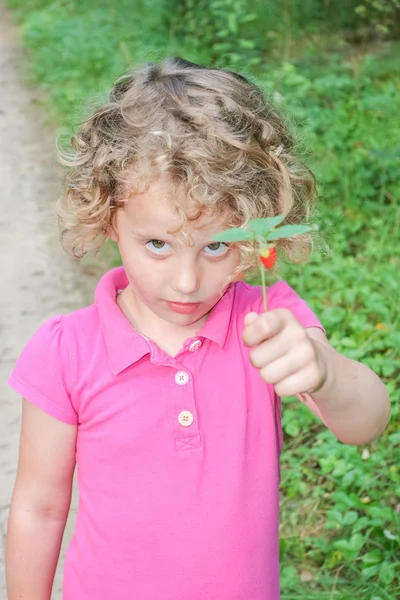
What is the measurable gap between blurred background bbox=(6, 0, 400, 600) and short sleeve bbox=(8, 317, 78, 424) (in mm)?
597

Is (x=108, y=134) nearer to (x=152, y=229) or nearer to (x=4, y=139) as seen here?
(x=152, y=229)

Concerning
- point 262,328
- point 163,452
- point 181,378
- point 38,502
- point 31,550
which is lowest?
point 31,550

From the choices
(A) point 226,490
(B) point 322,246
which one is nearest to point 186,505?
(A) point 226,490

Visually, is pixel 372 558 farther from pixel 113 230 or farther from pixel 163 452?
pixel 113 230

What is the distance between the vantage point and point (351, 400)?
59.2 inches

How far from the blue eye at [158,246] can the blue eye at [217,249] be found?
7 centimetres

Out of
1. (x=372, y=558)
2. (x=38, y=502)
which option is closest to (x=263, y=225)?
(x=38, y=502)

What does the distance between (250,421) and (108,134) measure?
0.64 meters

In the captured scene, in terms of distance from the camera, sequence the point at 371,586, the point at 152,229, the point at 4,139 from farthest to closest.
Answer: the point at 4,139 → the point at 371,586 → the point at 152,229

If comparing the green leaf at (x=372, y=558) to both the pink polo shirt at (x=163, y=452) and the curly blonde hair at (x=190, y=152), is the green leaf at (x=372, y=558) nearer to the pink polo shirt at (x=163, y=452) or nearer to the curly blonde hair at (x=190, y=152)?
the pink polo shirt at (x=163, y=452)

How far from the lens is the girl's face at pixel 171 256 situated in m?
1.51

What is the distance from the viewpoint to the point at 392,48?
6.13 meters

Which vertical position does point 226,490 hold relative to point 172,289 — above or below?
below

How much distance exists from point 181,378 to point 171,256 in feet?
0.81
